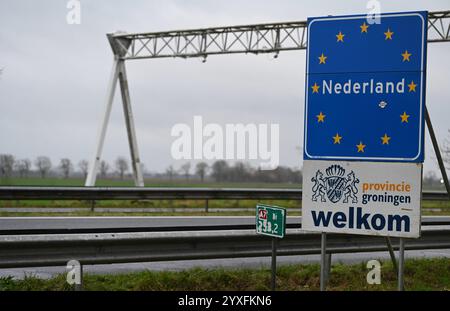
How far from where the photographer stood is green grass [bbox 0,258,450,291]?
7.28 meters

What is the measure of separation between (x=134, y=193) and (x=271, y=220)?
13.0 meters

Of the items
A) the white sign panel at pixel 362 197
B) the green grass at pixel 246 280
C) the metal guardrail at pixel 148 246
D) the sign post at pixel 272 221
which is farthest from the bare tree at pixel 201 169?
the white sign panel at pixel 362 197

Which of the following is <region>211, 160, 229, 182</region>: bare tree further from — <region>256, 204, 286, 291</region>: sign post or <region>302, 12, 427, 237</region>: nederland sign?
<region>302, 12, 427, 237</region>: nederland sign

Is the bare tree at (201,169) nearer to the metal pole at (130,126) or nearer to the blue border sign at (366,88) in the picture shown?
the metal pole at (130,126)

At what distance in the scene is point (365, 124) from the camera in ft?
17.7

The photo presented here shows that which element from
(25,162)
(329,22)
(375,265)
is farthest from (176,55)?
(329,22)

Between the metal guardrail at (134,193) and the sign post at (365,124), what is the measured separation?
497 inches

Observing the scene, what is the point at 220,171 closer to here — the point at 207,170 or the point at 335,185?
the point at 207,170

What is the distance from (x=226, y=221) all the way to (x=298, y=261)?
6.92m

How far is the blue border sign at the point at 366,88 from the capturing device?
5.25m

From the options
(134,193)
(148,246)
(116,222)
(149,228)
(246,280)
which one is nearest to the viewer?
(148,246)

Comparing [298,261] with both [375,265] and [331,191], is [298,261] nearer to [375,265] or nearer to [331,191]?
[375,265]

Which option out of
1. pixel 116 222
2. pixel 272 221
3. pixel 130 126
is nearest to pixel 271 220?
pixel 272 221

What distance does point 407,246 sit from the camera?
28.8ft
